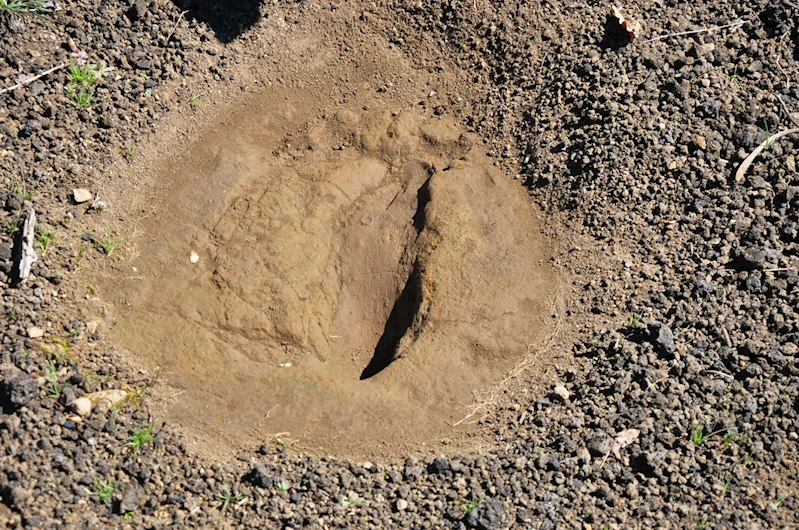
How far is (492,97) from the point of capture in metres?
5.02

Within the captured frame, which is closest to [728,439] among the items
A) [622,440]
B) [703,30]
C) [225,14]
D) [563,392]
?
[622,440]

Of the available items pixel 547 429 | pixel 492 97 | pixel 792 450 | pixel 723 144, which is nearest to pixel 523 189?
pixel 492 97

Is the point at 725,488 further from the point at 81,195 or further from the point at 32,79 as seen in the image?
the point at 32,79

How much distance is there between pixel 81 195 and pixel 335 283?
1574mm

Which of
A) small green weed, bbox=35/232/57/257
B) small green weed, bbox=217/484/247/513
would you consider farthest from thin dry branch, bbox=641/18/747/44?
small green weed, bbox=35/232/57/257

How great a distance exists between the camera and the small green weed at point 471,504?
10.9 feet

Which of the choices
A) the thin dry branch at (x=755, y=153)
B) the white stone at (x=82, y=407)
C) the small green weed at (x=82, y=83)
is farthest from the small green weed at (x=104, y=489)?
the thin dry branch at (x=755, y=153)

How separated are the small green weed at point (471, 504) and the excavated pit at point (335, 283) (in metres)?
0.41

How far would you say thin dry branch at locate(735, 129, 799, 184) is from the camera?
166 inches

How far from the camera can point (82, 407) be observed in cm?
354

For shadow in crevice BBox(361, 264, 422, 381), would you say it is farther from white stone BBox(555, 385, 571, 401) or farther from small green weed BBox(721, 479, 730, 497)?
small green weed BBox(721, 479, 730, 497)

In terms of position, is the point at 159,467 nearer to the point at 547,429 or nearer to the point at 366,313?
the point at 366,313

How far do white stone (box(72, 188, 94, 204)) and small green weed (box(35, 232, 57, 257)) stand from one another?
30 cm

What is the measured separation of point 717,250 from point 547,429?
1389 millimetres
